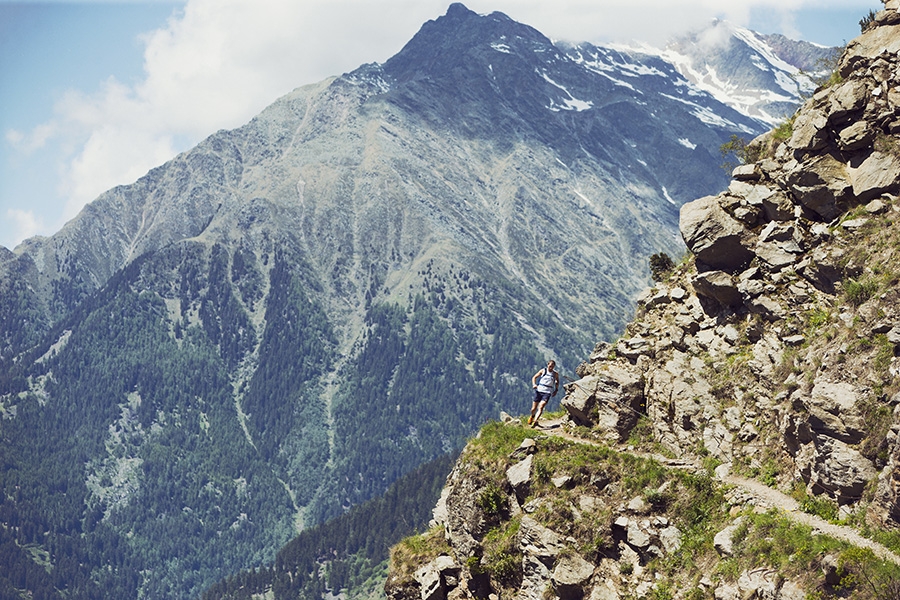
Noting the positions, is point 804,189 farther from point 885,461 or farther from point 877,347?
point 885,461

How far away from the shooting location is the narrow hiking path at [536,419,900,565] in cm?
2441

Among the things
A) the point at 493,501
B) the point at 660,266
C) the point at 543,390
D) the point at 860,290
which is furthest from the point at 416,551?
the point at 860,290

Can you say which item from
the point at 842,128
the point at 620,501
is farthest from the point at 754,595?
the point at 842,128

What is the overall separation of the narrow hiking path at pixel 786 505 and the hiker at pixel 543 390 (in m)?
3.92

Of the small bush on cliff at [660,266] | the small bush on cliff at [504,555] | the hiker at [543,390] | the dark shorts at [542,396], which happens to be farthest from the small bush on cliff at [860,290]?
the small bush on cliff at [660,266]

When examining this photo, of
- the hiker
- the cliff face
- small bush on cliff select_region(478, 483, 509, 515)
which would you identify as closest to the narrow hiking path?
the cliff face

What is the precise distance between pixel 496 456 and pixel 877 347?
15126mm

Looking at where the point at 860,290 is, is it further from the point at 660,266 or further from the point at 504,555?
the point at 660,266

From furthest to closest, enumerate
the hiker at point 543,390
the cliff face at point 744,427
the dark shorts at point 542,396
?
the dark shorts at point 542,396 → the hiker at point 543,390 → the cliff face at point 744,427

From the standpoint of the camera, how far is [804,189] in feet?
106

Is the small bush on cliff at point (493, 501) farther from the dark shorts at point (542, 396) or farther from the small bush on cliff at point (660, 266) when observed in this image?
the small bush on cliff at point (660, 266)

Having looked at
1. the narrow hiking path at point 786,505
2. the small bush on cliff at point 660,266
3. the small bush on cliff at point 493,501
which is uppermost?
the small bush on cliff at point 660,266

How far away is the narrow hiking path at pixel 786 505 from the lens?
2441 cm

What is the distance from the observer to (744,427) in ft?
104
